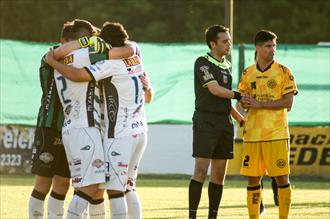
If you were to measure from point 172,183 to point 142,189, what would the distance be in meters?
1.61

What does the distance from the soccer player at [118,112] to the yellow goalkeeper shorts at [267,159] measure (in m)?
2.24

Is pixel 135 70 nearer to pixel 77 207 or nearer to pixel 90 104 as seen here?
pixel 90 104

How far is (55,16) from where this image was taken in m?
36.0

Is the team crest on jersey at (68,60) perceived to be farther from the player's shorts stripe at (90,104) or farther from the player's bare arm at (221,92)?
the player's bare arm at (221,92)

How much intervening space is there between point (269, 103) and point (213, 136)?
679 millimetres

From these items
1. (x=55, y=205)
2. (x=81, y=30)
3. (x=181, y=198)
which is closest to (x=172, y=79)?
(x=181, y=198)

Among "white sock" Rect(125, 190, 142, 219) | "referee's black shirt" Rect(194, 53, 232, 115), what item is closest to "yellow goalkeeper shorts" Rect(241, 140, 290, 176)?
"referee's black shirt" Rect(194, 53, 232, 115)

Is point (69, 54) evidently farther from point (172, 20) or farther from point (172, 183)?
point (172, 20)

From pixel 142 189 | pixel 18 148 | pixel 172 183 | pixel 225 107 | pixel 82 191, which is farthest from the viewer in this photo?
pixel 18 148

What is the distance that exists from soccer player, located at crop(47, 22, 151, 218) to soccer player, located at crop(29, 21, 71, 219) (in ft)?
1.85

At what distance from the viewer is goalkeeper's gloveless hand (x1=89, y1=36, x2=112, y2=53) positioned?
9.76m

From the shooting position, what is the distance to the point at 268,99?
11.9 meters

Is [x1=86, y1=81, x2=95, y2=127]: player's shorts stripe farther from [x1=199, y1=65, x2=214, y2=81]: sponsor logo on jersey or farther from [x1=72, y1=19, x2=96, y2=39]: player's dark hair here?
[x1=199, y1=65, x2=214, y2=81]: sponsor logo on jersey

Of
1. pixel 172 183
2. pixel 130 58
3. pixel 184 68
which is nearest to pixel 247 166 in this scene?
pixel 130 58
